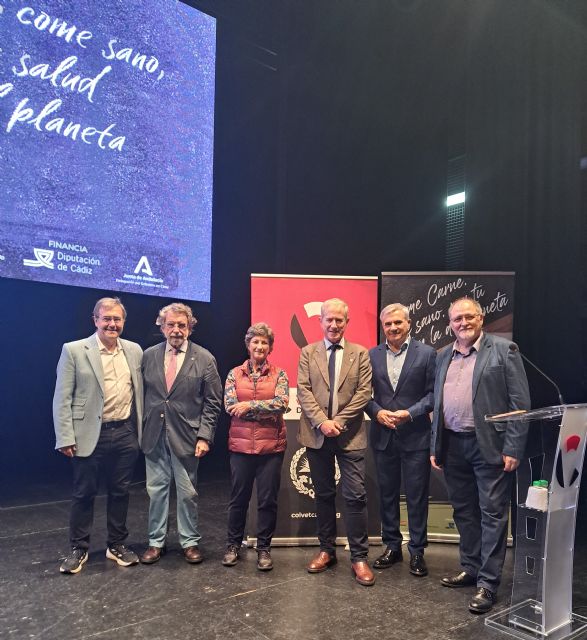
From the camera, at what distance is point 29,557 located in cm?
331

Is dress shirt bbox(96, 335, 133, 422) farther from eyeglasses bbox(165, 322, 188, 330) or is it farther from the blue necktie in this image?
the blue necktie

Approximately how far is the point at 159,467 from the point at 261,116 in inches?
142

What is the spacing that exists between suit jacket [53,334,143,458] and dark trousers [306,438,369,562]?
1.18 meters

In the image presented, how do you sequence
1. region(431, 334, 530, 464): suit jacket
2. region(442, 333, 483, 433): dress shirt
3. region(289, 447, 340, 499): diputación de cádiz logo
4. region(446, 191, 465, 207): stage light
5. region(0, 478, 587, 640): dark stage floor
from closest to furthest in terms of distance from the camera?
region(0, 478, 587, 640): dark stage floor
region(431, 334, 530, 464): suit jacket
region(442, 333, 483, 433): dress shirt
region(289, 447, 340, 499): diputación de cádiz logo
region(446, 191, 465, 207): stage light

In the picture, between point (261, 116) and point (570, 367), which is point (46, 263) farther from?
point (570, 367)

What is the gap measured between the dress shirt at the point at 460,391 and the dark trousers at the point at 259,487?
962 millimetres

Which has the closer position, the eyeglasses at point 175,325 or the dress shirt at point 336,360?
the dress shirt at point 336,360

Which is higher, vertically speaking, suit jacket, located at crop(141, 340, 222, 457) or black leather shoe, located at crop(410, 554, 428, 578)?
suit jacket, located at crop(141, 340, 222, 457)

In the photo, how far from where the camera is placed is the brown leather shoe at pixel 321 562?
309 cm

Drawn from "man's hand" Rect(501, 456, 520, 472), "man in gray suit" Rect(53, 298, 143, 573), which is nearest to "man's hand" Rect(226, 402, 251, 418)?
"man in gray suit" Rect(53, 298, 143, 573)

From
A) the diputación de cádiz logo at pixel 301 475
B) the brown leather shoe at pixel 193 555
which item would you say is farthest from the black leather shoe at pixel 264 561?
the diputación de cádiz logo at pixel 301 475

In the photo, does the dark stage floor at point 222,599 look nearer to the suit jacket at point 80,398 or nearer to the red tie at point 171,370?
the suit jacket at point 80,398

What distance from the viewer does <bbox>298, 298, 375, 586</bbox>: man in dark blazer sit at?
3.03 meters

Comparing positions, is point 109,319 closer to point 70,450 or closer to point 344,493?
point 70,450
